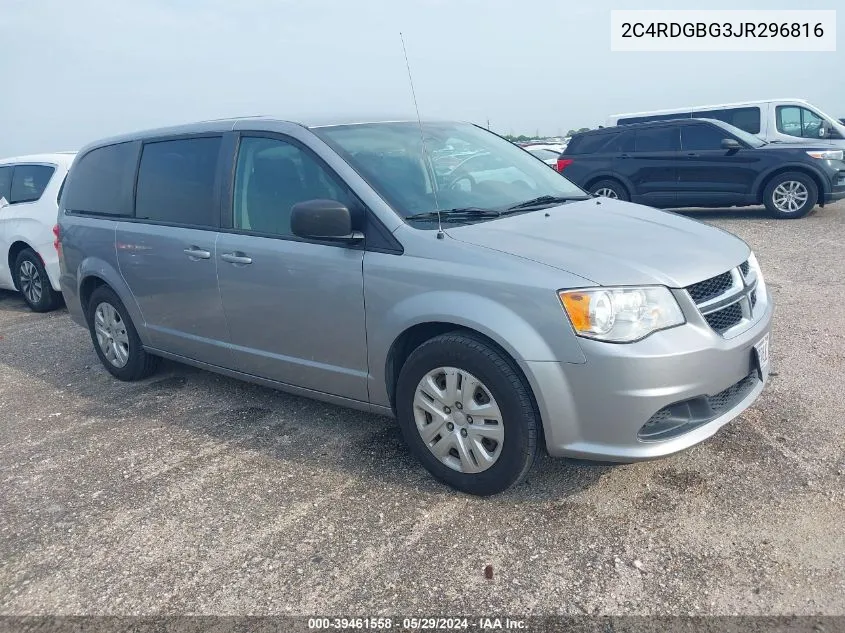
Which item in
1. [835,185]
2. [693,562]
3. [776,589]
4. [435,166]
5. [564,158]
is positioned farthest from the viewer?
[564,158]

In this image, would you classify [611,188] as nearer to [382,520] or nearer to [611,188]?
[611,188]

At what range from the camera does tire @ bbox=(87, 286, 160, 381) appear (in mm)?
5109

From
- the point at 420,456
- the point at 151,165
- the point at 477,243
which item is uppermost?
the point at 151,165

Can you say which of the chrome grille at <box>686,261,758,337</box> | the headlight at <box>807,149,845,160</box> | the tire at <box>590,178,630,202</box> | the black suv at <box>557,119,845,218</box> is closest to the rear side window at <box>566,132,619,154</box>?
the black suv at <box>557,119,845,218</box>

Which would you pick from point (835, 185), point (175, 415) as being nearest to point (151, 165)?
point (175, 415)

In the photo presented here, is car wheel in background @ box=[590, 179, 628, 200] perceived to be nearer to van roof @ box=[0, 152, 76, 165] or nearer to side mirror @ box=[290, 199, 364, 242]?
van roof @ box=[0, 152, 76, 165]

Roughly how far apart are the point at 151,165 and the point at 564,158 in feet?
31.0

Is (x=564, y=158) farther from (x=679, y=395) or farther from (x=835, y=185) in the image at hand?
(x=679, y=395)

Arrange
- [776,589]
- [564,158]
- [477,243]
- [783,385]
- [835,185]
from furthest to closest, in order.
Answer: [564,158] → [835,185] → [783,385] → [477,243] → [776,589]

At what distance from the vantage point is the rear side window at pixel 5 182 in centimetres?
821

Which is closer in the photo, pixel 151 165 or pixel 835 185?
pixel 151 165

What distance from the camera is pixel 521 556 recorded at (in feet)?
9.39

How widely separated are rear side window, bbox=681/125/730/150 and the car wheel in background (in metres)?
1.22

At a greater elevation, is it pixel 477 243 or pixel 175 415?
pixel 477 243
